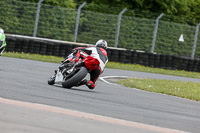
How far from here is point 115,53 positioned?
911 inches

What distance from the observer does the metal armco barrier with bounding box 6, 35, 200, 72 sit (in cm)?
2105

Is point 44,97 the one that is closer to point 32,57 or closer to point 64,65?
point 64,65

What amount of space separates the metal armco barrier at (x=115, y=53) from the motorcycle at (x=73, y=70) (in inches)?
409

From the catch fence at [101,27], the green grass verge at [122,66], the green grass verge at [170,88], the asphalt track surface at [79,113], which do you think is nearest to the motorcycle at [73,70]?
the asphalt track surface at [79,113]

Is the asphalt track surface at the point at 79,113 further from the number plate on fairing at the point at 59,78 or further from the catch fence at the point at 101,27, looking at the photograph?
the catch fence at the point at 101,27

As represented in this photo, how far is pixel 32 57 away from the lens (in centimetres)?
2031

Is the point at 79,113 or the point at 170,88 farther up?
the point at 79,113

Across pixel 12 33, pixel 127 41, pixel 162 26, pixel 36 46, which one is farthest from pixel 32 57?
pixel 162 26

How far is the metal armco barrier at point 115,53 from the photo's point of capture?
2105 centimetres

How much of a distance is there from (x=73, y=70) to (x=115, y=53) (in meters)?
12.8

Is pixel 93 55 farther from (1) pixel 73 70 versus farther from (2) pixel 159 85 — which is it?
(2) pixel 159 85

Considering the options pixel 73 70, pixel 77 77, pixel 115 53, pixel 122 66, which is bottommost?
pixel 122 66

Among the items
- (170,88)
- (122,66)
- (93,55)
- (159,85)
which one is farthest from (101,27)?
(93,55)

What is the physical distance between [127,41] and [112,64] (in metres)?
2.95
